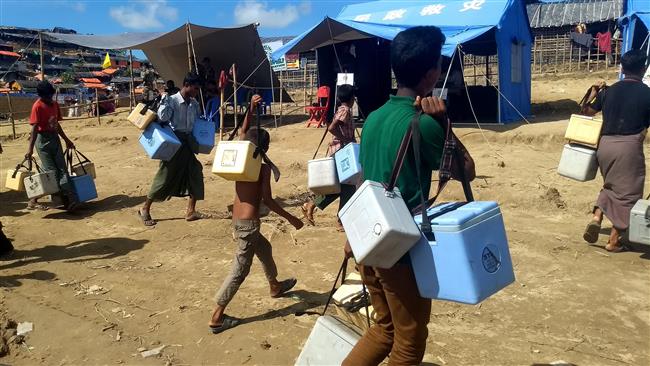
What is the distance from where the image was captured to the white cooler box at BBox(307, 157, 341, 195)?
Answer: 167 inches

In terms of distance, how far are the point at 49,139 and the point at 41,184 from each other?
58cm

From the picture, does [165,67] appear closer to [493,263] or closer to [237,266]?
[237,266]

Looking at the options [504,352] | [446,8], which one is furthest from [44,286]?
[446,8]

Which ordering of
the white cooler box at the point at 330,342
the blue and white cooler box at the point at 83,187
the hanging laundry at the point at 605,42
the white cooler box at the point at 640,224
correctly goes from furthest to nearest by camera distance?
the hanging laundry at the point at 605,42 → the blue and white cooler box at the point at 83,187 → the white cooler box at the point at 640,224 → the white cooler box at the point at 330,342

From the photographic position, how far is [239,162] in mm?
3355

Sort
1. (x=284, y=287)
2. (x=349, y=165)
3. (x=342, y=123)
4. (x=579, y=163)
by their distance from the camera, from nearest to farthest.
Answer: (x=284, y=287) → (x=349, y=165) → (x=579, y=163) → (x=342, y=123)

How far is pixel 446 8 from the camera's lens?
12125 mm

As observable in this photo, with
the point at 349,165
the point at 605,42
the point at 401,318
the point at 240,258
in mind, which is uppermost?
the point at 605,42

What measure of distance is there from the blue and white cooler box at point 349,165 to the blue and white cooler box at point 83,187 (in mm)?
4059

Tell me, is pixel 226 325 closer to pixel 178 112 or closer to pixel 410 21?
pixel 178 112

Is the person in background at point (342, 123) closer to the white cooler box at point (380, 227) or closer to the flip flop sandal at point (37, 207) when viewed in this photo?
the white cooler box at point (380, 227)

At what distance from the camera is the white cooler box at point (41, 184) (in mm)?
6234

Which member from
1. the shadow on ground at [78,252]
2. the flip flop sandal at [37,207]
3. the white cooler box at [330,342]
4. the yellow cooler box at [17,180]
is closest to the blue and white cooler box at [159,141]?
the shadow on ground at [78,252]

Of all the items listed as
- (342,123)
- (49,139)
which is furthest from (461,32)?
(49,139)
